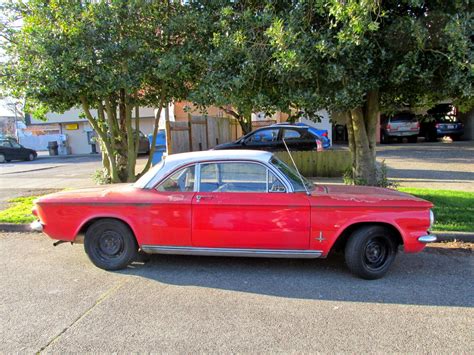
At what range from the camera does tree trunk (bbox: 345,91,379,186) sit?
7.00m

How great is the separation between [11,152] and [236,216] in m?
24.5

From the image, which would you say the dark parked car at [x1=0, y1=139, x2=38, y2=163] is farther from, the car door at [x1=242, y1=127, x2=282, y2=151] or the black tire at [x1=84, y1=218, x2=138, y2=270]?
the black tire at [x1=84, y1=218, x2=138, y2=270]

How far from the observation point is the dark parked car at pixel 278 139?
12164 mm

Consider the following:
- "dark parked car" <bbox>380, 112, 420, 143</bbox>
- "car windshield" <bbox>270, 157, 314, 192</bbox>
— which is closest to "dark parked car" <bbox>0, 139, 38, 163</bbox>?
"dark parked car" <bbox>380, 112, 420, 143</bbox>

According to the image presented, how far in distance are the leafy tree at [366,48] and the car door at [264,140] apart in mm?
6148

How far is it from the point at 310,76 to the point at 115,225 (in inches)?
135

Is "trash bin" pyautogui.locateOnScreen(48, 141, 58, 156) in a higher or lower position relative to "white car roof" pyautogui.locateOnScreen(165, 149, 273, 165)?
higher

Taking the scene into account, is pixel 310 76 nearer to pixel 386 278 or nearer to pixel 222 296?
pixel 386 278

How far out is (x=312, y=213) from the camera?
4238 millimetres

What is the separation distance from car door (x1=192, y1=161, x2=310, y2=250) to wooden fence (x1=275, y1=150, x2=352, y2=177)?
674cm

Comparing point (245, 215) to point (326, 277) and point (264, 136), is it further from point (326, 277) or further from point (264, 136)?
point (264, 136)

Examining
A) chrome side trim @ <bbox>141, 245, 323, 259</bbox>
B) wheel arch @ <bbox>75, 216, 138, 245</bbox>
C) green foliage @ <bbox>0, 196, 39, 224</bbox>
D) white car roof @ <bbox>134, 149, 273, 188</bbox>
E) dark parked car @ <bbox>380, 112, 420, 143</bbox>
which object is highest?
dark parked car @ <bbox>380, 112, 420, 143</bbox>

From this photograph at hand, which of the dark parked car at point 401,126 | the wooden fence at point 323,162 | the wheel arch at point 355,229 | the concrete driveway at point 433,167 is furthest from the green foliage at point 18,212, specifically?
the dark parked car at point 401,126

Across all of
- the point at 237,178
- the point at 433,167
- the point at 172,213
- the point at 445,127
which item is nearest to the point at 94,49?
the point at 172,213
